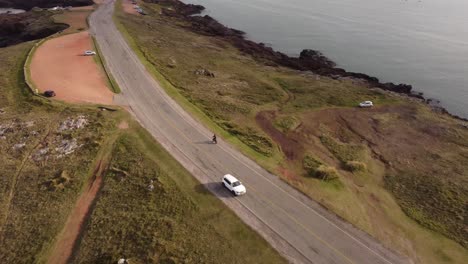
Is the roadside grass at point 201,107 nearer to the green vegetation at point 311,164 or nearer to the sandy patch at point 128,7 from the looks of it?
the green vegetation at point 311,164

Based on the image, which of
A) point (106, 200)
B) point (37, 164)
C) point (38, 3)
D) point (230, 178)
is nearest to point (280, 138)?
point (230, 178)

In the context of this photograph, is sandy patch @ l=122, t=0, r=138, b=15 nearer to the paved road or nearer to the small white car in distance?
the paved road

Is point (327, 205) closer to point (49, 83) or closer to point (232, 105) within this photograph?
point (232, 105)

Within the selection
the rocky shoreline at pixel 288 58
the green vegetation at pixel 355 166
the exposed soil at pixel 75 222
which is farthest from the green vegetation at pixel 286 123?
the rocky shoreline at pixel 288 58

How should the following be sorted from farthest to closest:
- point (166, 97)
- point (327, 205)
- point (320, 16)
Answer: point (320, 16), point (166, 97), point (327, 205)

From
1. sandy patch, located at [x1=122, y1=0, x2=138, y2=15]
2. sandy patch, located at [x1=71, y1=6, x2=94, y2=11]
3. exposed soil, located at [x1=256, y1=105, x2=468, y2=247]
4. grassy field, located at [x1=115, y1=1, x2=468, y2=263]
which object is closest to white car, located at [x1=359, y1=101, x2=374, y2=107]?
exposed soil, located at [x1=256, y1=105, x2=468, y2=247]

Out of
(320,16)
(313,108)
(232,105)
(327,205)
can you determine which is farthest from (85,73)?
(320,16)
